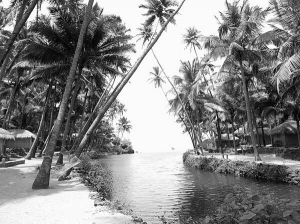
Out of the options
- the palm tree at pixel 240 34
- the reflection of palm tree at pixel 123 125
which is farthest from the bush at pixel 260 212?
the reflection of palm tree at pixel 123 125

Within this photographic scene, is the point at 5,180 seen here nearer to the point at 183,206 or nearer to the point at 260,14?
the point at 183,206

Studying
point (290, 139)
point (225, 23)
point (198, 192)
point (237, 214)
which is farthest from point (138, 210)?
point (290, 139)

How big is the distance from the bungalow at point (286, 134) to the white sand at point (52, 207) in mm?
25224

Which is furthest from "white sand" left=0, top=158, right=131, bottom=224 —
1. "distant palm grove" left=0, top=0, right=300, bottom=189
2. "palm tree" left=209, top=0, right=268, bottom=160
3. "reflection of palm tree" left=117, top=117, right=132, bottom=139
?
"reflection of palm tree" left=117, top=117, right=132, bottom=139

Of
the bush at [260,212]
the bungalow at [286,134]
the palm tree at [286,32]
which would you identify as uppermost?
the palm tree at [286,32]

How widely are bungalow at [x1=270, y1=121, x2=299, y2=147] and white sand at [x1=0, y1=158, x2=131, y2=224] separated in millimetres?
25224

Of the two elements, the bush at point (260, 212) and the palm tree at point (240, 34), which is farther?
the palm tree at point (240, 34)

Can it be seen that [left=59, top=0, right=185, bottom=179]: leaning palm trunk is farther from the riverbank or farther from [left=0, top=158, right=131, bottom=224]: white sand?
the riverbank

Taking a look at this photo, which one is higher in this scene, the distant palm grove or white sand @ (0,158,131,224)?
the distant palm grove

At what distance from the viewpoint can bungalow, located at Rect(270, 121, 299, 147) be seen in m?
27.5

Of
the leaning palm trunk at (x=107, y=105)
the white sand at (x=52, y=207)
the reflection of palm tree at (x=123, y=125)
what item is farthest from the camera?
the reflection of palm tree at (x=123, y=125)

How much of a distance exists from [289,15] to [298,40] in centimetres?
226

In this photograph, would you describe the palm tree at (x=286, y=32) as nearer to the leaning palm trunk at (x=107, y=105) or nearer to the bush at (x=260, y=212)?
the leaning palm trunk at (x=107, y=105)

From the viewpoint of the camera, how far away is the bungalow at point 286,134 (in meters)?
27.5
